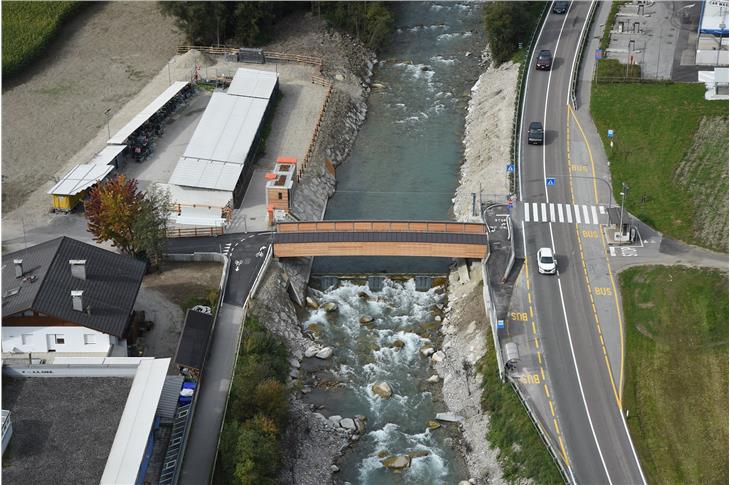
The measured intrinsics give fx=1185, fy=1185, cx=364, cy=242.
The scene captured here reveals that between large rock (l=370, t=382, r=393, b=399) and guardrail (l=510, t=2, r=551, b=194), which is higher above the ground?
guardrail (l=510, t=2, r=551, b=194)

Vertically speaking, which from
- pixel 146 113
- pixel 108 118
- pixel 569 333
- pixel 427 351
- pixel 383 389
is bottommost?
pixel 383 389

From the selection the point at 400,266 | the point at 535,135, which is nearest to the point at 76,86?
the point at 400,266

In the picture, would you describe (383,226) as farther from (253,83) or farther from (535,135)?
(253,83)

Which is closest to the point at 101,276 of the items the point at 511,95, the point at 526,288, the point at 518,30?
the point at 526,288

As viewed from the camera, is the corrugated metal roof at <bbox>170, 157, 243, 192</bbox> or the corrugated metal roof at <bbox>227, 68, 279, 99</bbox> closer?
the corrugated metal roof at <bbox>170, 157, 243, 192</bbox>

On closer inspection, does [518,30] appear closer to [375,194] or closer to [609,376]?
[375,194]

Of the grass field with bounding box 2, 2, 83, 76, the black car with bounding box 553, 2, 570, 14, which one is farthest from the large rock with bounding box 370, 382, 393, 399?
the black car with bounding box 553, 2, 570, 14

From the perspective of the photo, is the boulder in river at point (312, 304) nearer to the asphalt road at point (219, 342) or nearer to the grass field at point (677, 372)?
the asphalt road at point (219, 342)

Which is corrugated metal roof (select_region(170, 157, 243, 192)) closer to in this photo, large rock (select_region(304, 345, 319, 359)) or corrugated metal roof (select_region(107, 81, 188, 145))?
corrugated metal roof (select_region(107, 81, 188, 145))
